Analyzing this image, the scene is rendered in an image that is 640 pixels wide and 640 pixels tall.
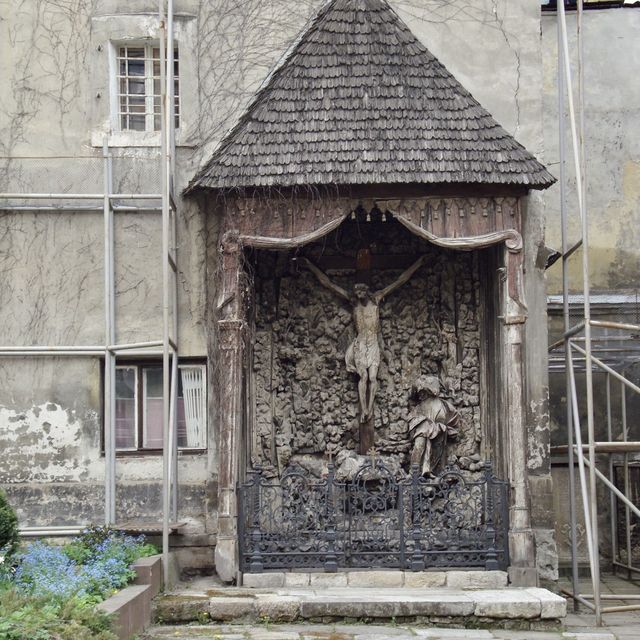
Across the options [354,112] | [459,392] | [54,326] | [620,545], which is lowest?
[620,545]

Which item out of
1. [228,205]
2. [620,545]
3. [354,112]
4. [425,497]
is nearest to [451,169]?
[354,112]

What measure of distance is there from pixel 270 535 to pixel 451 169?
14.8 feet

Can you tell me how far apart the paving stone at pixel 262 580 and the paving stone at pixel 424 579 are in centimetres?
137

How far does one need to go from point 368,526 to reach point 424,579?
2.91ft

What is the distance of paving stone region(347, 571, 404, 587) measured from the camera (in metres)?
12.2

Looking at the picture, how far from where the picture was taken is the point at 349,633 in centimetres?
1045

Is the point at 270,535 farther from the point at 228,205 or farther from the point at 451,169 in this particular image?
the point at 451,169

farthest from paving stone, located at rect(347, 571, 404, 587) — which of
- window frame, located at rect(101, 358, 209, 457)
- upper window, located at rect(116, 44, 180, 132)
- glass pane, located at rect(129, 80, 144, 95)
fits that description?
glass pane, located at rect(129, 80, 144, 95)

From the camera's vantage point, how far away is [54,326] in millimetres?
13211

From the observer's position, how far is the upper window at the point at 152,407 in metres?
13.3

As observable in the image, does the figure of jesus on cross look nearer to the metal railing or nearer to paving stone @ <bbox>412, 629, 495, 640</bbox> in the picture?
the metal railing

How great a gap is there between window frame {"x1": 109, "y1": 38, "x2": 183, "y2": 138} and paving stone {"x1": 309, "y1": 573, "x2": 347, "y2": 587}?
551 cm

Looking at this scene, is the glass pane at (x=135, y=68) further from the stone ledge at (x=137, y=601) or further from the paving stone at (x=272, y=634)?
the paving stone at (x=272, y=634)

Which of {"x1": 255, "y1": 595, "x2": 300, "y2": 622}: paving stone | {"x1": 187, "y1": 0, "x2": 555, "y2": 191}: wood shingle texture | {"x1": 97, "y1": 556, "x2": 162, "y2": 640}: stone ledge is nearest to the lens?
{"x1": 97, "y1": 556, "x2": 162, "y2": 640}: stone ledge
